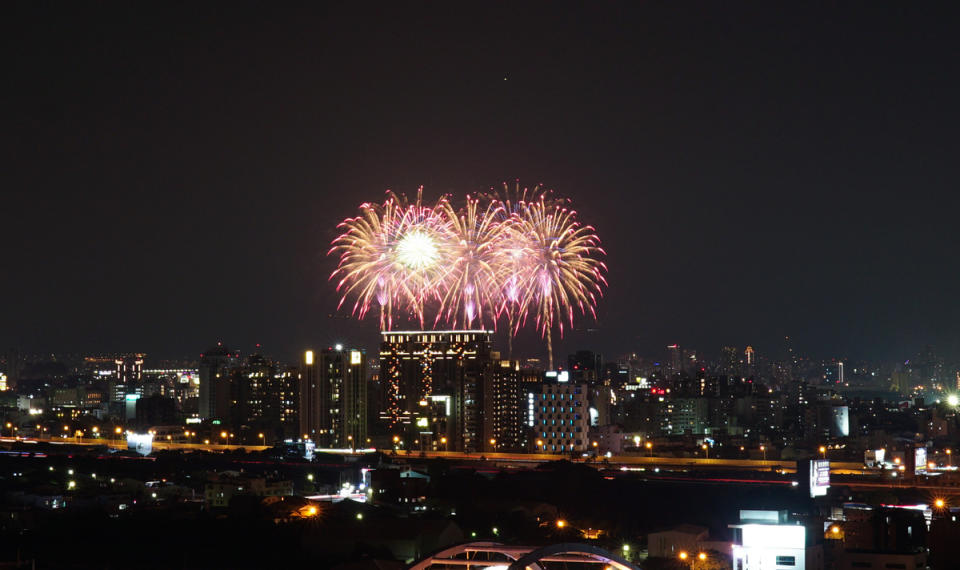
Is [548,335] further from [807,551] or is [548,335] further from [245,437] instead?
[245,437]

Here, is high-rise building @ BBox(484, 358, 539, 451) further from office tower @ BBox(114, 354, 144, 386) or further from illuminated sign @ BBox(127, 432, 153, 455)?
office tower @ BBox(114, 354, 144, 386)

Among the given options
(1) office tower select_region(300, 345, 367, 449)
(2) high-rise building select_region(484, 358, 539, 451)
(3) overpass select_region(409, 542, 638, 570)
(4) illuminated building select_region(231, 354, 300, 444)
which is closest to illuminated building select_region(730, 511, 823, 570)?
(3) overpass select_region(409, 542, 638, 570)

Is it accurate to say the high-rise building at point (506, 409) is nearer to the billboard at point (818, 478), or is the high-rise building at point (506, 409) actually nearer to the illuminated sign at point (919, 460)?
the illuminated sign at point (919, 460)

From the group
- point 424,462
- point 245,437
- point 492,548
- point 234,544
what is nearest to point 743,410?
point 245,437

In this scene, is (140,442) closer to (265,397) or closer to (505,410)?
(265,397)

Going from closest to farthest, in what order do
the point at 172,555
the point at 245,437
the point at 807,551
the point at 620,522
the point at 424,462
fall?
the point at 807,551, the point at 172,555, the point at 620,522, the point at 424,462, the point at 245,437

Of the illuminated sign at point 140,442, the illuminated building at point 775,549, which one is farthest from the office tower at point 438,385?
the illuminated building at point 775,549
